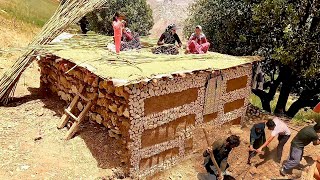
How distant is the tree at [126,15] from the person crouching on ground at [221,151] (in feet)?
36.5

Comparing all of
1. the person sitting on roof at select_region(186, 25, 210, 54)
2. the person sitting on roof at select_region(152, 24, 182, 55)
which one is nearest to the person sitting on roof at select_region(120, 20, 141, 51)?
the person sitting on roof at select_region(152, 24, 182, 55)

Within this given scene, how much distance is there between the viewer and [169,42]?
9.40 meters

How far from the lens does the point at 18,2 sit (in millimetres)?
19688

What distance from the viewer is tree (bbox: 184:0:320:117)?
31.0 ft

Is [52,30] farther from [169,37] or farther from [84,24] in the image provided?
[84,24]

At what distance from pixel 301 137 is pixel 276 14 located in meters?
3.84

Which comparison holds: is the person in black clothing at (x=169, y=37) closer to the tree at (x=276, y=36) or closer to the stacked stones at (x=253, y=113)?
the tree at (x=276, y=36)

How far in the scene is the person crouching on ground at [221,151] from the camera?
594 cm

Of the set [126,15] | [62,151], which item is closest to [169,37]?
[62,151]

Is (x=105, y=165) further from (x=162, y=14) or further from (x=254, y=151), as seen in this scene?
(x=162, y=14)

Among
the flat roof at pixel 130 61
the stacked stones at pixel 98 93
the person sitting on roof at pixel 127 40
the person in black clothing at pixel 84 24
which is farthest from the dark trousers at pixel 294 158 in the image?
the person in black clothing at pixel 84 24

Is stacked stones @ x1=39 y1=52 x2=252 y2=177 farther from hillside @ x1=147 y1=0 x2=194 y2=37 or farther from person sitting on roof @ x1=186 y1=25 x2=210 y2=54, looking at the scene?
hillside @ x1=147 y1=0 x2=194 y2=37

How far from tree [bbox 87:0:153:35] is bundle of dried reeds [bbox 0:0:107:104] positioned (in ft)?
23.5

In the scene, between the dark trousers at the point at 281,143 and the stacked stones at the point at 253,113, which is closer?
the dark trousers at the point at 281,143
